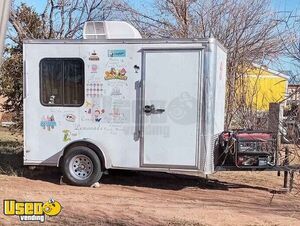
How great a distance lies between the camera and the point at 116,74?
8844mm

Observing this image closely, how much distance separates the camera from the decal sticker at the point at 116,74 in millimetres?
8805

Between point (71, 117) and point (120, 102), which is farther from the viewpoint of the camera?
point (71, 117)

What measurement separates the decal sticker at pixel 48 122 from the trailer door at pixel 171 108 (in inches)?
70.0

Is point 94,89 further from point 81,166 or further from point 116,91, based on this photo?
point 81,166

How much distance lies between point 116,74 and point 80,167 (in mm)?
1913

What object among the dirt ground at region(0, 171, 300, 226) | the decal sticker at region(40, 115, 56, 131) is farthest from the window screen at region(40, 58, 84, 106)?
the dirt ground at region(0, 171, 300, 226)

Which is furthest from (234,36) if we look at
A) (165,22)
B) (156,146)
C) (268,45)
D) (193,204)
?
(193,204)

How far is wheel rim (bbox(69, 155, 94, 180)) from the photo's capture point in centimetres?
903

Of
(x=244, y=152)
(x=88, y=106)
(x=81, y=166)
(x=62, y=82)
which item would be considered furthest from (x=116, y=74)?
(x=244, y=152)

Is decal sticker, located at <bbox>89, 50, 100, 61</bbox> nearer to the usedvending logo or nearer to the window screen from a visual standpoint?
the window screen

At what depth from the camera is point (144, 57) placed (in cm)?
870

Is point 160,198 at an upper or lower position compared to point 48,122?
lower

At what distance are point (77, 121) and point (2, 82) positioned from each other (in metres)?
4.47

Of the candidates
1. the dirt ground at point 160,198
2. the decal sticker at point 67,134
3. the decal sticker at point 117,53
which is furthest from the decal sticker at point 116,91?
the dirt ground at point 160,198
